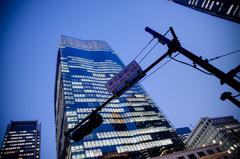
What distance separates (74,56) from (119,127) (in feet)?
209

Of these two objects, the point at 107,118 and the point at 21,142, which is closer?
the point at 107,118

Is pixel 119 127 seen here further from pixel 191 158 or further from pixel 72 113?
pixel 191 158

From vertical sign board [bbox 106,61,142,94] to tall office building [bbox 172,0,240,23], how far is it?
82.0 metres

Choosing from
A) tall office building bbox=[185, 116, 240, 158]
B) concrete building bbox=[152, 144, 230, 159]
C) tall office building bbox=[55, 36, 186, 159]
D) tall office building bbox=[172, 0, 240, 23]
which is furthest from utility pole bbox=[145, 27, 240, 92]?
tall office building bbox=[185, 116, 240, 158]

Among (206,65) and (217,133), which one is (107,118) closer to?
(217,133)

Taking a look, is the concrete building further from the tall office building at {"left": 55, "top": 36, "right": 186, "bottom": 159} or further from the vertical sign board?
the vertical sign board

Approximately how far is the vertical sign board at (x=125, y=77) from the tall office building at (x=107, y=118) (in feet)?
184

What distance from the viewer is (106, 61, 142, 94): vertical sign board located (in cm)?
705

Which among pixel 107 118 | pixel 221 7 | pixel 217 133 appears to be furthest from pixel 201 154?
pixel 217 133

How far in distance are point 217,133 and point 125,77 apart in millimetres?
136055

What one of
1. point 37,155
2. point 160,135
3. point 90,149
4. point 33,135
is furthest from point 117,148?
point 33,135

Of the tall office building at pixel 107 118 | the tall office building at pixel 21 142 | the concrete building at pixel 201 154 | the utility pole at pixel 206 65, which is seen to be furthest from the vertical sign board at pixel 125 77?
the tall office building at pixel 21 142

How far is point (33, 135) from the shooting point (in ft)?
599

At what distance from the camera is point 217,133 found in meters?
123
